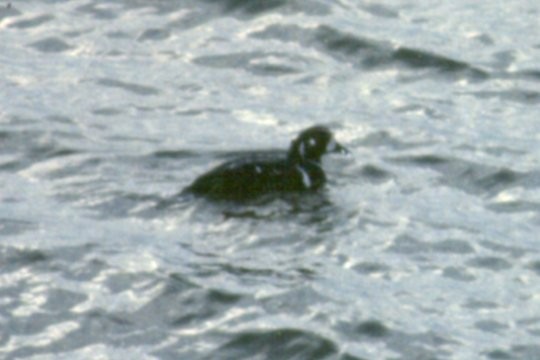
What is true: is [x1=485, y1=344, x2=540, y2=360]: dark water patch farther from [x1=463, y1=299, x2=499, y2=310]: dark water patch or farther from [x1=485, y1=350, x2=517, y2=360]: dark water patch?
[x1=463, y1=299, x2=499, y2=310]: dark water patch

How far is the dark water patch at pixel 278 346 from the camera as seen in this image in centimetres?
1008

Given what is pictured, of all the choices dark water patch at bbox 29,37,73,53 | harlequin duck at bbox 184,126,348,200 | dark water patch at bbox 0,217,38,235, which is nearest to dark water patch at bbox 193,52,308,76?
dark water patch at bbox 29,37,73,53

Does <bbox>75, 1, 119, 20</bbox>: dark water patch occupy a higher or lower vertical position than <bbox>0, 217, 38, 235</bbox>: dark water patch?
higher

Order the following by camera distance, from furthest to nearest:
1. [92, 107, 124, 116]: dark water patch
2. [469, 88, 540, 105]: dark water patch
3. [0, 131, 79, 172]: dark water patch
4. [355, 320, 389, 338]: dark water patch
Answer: [469, 88, 540, 105]: dark water patch → [92, 107, 124, 116]: dark water patch → [0, 131, 79, 172]: dark water patch → [355, 320, 389, 338]: dark water patch

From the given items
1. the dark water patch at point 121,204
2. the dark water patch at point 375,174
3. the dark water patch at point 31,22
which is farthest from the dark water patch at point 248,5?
the dark water patch at point 121,204

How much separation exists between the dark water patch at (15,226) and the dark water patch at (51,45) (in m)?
3.61

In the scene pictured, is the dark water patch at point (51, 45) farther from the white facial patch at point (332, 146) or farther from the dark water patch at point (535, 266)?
the dark water patch at point (535, 266)

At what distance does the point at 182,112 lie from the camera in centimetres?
1390

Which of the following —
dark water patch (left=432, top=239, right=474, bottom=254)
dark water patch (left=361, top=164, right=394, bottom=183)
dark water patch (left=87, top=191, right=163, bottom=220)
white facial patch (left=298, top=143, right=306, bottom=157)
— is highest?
dark water patch (left=87, top=191, right=163, bottom=220)

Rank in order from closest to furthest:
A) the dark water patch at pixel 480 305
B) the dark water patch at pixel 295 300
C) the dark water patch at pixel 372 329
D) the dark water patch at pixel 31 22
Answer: the dark water patch at pixel 372 329 → the dark water patch at pixel 295 300 → the dark water patch at pixel 480 305 → the dark water patch at pixel 31 22

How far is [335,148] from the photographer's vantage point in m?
13.1

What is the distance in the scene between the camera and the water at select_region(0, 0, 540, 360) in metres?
10.4

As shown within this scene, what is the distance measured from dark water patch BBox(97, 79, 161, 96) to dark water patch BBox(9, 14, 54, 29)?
1356 millimetres

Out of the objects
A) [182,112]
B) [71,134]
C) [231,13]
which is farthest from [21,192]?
[231,13]
